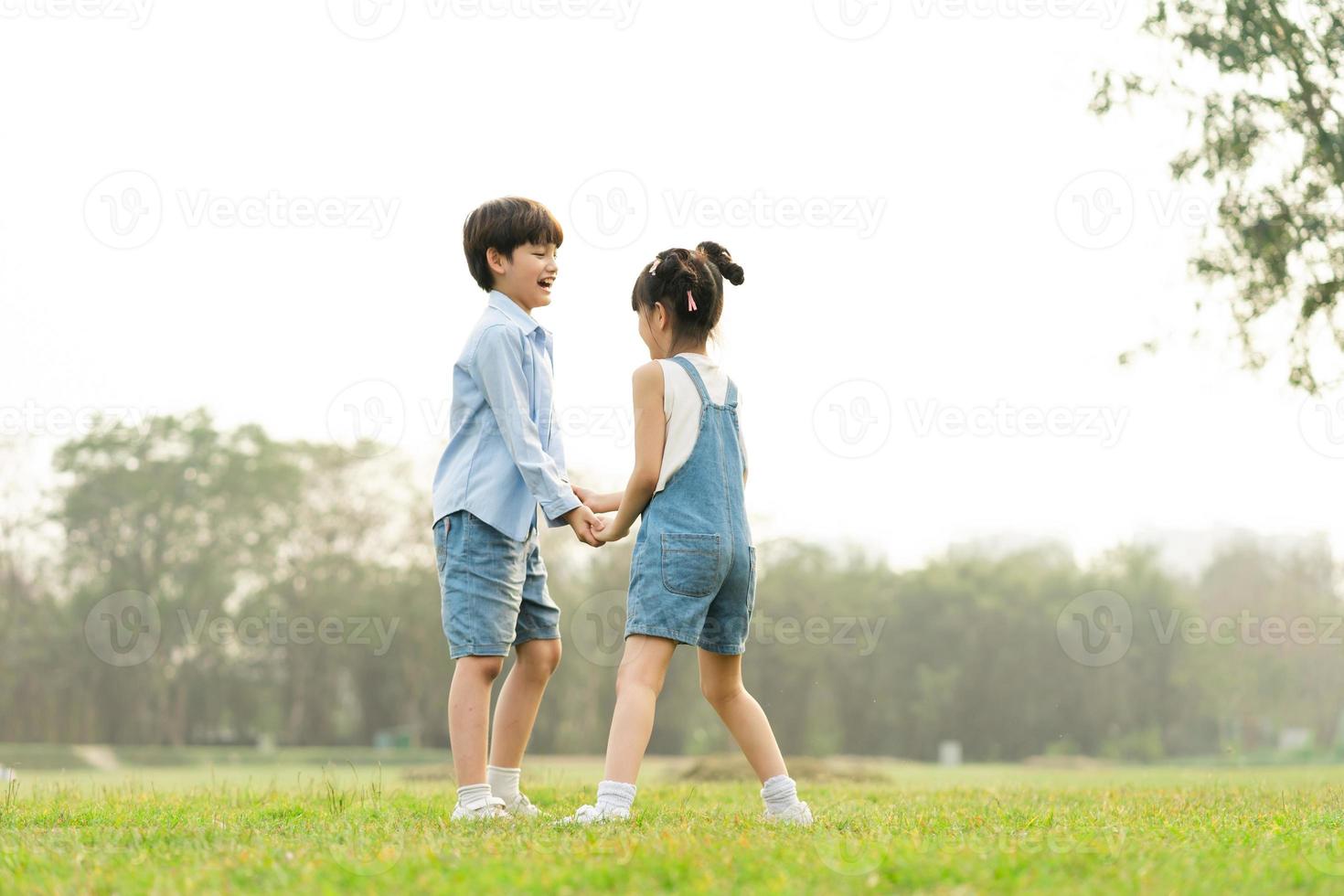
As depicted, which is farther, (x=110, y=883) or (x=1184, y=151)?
(x=1184, y=151)

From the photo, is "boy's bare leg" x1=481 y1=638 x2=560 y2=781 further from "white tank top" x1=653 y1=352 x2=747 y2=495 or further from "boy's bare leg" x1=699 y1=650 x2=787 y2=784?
"white tank top" x1=653 y1=352 x2=747 y2=495

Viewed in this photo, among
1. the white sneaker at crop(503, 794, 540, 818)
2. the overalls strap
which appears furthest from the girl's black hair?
the white sneaker at crop(503, 794, 540, 818)

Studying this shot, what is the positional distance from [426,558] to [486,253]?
29.5 meters

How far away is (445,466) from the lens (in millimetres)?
4113

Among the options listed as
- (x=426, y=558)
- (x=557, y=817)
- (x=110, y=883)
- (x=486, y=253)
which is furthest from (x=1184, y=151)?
(x=426, y=558)

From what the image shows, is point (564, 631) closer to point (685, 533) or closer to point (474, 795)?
point (474, 795)

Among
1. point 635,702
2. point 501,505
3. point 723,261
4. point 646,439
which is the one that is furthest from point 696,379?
point 635,702

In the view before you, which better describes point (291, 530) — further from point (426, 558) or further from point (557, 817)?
point (557, 817)

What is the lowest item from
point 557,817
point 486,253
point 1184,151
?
point 557,817

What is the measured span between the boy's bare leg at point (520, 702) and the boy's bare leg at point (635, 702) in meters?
0.56

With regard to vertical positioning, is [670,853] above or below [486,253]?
below

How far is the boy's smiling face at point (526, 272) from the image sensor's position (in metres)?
4.27

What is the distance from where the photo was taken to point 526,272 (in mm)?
4270

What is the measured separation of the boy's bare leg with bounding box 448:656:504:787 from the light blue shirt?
→ 1.39 feet
